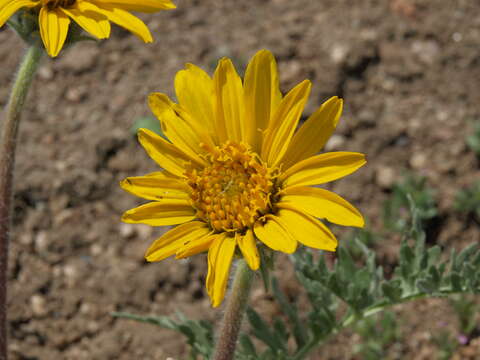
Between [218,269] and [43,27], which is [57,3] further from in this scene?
[218,269]

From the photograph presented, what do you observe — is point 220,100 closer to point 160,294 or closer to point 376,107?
point 160,294

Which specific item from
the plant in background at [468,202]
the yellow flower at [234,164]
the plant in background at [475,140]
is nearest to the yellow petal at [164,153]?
the yellow flower at [234,164]

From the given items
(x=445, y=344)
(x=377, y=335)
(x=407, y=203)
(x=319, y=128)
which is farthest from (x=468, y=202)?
(x=319, y=128)

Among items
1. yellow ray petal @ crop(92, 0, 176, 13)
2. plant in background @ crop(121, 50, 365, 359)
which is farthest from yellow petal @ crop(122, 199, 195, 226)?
yellow ray petal @ crop(92, 0, 176, 13)

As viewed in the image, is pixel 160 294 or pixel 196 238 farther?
pixel 160 294

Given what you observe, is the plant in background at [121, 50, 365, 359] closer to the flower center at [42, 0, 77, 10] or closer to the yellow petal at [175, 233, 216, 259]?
the yellow petal at [175, 233, 216, 259]

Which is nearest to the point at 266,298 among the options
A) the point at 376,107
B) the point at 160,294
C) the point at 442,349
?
the point at 160,294

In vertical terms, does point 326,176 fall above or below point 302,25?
below
